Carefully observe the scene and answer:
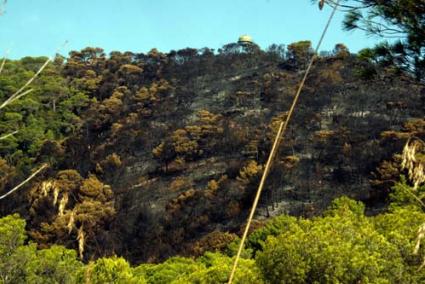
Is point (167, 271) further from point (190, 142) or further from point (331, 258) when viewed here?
point (190, 142)

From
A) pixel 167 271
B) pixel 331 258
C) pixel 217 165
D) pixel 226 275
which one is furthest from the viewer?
pixel 217 165

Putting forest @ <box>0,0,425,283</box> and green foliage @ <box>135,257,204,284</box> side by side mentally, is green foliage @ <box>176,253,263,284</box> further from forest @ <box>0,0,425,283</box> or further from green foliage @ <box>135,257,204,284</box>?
green foliage @ <box>135,257,204,284</box>

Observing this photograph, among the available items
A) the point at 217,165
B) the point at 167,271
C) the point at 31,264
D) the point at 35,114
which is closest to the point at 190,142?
the point at 217,165

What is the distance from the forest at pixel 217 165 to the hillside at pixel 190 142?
25 cm

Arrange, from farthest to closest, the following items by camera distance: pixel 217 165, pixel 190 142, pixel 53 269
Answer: pixel 190 142, pixel 217 165, pixel 53 269

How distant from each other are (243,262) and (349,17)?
20.0m

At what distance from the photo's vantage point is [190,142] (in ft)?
224

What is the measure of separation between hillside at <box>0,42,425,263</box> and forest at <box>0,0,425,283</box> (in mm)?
250

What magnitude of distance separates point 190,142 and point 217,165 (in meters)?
5.50

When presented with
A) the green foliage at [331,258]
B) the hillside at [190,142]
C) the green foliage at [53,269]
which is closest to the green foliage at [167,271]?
the hillside at [190,142]

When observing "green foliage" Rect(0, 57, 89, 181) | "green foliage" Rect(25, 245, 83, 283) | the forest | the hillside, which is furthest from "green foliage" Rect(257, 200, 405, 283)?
"green foliage" Rect(0, 57, 89, 181)

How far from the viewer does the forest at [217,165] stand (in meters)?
18.5

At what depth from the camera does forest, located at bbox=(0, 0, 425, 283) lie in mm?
18453

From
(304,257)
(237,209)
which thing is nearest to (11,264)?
(304,257)
